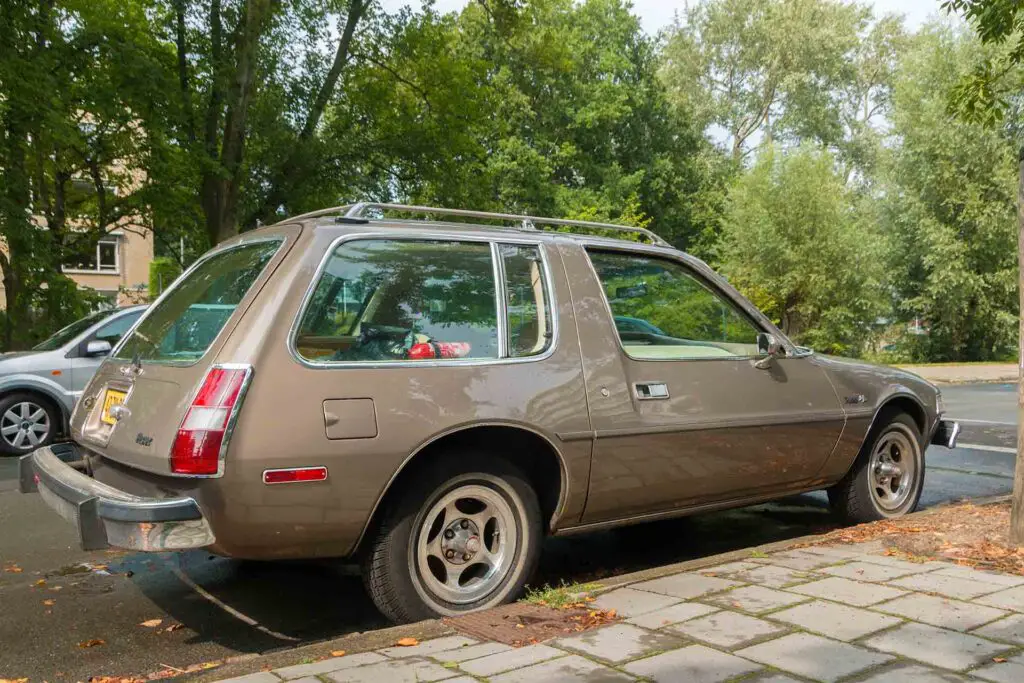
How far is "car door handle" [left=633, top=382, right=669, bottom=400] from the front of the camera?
4.70m

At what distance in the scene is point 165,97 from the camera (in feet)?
56.2

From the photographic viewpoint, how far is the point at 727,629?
370 cm

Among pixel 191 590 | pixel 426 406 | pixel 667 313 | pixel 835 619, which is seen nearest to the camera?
pixel 835 619

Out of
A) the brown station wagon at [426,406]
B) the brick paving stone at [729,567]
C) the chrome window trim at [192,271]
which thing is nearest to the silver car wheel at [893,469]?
the brown station wagon at [426,406]

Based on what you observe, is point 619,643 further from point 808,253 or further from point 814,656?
point 808,253

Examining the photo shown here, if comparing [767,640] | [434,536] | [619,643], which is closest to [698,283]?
[434,536]

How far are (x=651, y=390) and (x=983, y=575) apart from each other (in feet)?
5.91

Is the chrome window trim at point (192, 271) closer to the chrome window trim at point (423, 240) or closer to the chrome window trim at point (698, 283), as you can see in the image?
the chrome window trim at point (423, 240)

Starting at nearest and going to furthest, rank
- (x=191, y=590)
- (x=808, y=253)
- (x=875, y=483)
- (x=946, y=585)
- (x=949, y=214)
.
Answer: (x=946, y=585)
(x=191, y=590)
(x=875, y=483)
(x=949, y=214)
(x=808, y=253)

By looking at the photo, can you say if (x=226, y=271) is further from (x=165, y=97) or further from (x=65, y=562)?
(x=165, y=97)

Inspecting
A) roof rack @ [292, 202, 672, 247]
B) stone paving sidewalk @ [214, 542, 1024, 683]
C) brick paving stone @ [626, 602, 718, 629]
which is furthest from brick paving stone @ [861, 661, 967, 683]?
roof rack @ [292, 202, 672, 247]

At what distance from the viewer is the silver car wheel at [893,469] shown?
610 cm

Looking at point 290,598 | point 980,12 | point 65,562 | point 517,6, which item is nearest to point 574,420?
point 290,598

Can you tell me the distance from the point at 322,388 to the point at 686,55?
150ft
